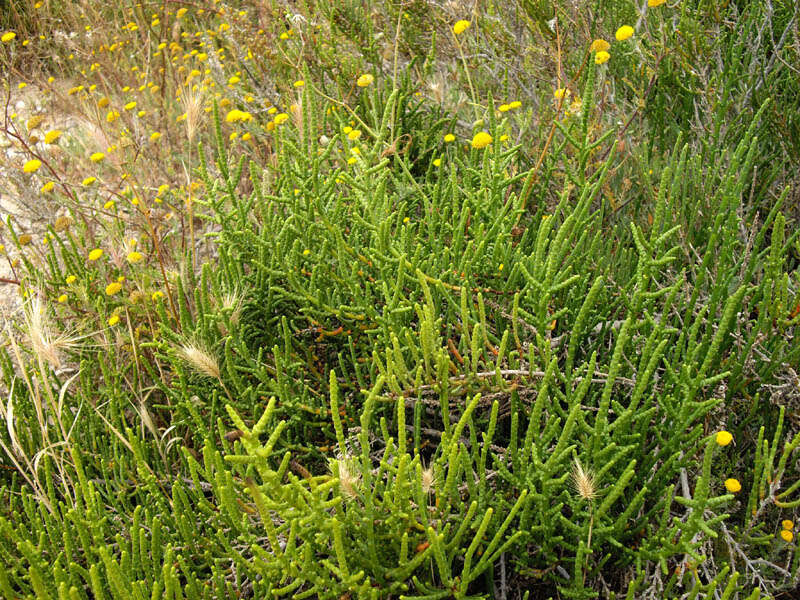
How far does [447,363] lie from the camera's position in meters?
1.27

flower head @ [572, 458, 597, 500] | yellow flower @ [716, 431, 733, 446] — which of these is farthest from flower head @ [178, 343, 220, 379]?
yellow flower @ [716, 431, 733, 446]

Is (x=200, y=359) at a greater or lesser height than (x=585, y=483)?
greater

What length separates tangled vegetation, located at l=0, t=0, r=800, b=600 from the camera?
1226mm

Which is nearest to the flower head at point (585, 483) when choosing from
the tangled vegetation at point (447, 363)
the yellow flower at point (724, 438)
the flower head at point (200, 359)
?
the tangled vegetation at point (447, 363)

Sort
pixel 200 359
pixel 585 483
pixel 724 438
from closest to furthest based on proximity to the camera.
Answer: pixel 585 483 < pixel 724 438 < pixel 200 359

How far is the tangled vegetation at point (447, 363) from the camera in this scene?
123 centimetres

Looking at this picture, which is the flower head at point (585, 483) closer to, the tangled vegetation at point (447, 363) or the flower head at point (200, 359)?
the tangled vegetation at point (447, 363)

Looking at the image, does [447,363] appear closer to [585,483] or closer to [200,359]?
[585,483]

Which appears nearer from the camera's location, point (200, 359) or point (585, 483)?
point (585, 483)

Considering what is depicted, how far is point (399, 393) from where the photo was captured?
1392 millimetres

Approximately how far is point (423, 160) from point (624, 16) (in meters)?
1.08

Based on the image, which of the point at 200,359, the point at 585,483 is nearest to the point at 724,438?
the point at 585,483

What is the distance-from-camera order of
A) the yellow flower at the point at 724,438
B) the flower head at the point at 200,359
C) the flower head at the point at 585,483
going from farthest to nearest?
the flower head at the point at 200,359 → the yellow flower at the point at 724,438 → the flower head at the point at 585,483

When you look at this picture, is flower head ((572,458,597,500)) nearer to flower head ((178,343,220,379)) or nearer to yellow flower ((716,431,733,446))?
yellow flower ((716,431,733,446))
